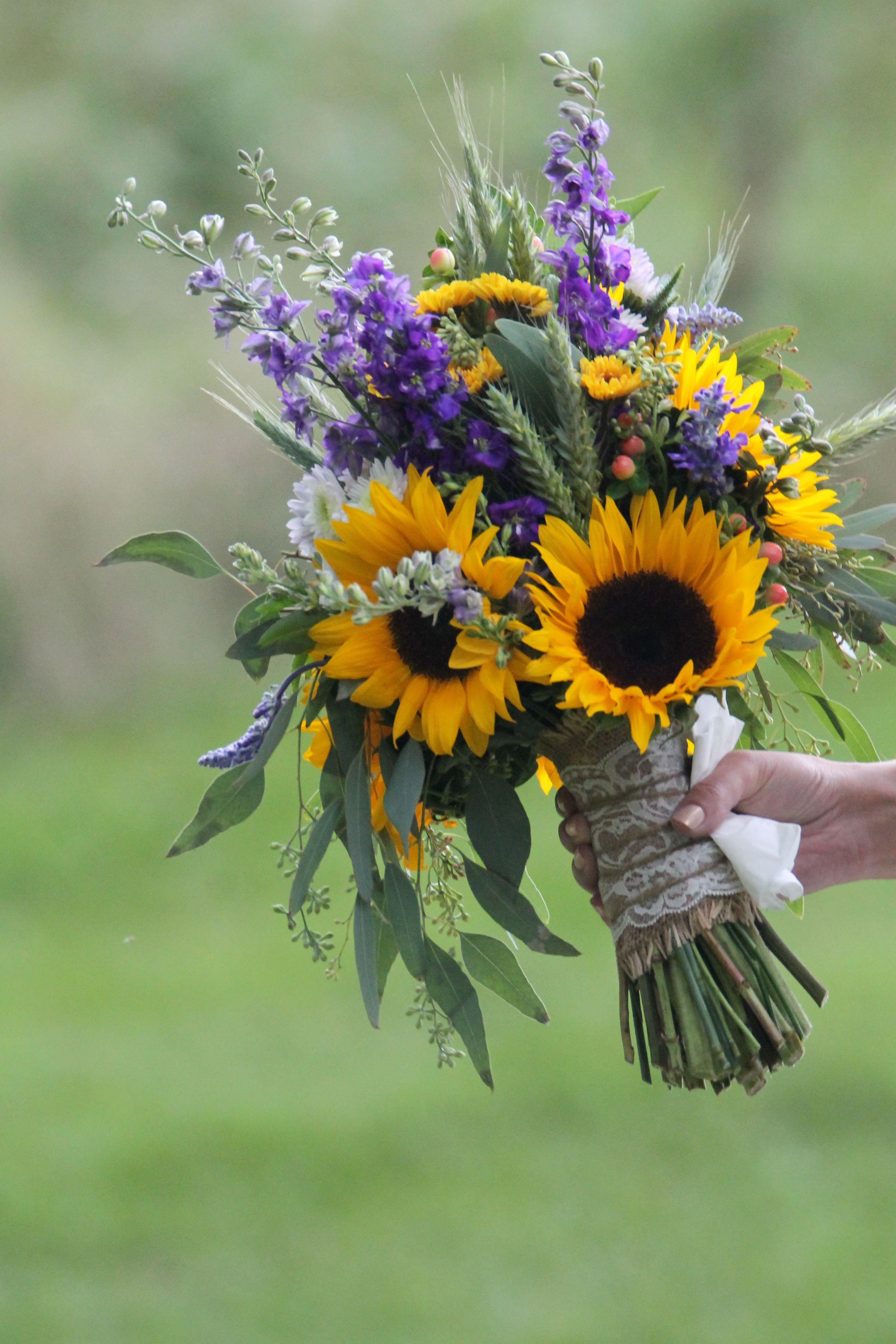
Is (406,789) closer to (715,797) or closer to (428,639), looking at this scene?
(428,639)

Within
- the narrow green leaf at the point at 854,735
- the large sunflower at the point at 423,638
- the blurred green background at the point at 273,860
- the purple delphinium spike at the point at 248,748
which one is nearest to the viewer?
the large sunflower at the point at 423,638

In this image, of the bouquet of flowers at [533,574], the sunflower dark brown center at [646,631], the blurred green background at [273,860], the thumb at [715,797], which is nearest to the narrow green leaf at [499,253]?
the bouquet of flowers at [533,574]

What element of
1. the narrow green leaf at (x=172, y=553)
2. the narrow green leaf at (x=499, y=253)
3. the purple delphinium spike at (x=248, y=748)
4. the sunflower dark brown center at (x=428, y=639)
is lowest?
the purple delphinium spike at (x=248, y=748)

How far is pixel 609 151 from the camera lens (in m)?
4.53

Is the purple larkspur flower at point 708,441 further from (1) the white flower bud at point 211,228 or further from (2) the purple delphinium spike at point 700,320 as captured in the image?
(1) the white flower bud at point 211,228

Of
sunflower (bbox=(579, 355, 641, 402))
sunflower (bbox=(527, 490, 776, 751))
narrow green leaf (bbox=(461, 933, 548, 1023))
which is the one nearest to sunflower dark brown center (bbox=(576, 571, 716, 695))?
sunflower (bbox=(527, 490, 776, 751))

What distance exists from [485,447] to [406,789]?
197mm

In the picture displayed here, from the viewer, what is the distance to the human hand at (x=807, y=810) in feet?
2.57

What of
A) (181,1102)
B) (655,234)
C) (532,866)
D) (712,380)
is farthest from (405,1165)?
(655,234)

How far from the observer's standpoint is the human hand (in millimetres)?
784

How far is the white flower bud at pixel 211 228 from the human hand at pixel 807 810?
1.33 feet

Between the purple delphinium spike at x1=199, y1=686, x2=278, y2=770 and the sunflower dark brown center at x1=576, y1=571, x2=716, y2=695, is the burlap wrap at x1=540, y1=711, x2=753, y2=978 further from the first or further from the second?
the purple delphinium spike at x1=199, y1=686, x2=278, y2=770

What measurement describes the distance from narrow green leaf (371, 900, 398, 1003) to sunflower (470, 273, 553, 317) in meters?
0.39

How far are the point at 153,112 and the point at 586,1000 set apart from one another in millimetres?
3361
